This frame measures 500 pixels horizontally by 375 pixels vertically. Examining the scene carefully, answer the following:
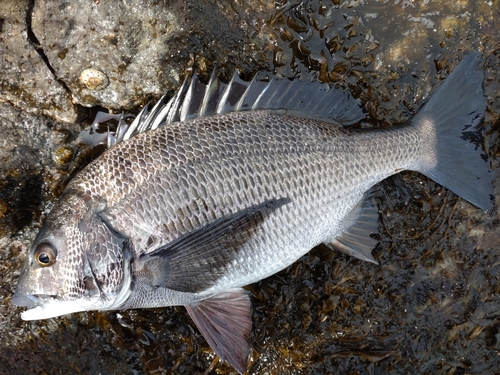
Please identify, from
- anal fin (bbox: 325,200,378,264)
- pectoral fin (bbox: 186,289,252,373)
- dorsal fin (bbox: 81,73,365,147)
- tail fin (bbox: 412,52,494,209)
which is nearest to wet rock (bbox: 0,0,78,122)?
dorsal fin (bbox: 81,73,365,147)

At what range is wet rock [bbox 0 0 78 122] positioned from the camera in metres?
2.16

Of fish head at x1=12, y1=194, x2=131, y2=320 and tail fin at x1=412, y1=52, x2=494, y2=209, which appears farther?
tail fin at x1=412, y1=52, x2=494, y2=209

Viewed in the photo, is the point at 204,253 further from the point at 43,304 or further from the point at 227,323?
the point at 43,304

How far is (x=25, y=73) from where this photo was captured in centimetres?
220

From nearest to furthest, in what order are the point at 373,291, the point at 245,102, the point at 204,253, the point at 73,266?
1. the point at 73,266
2. the point at 204,253
3. the point at 245,102
4. the point at 373,291

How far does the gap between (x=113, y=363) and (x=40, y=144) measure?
1489mm

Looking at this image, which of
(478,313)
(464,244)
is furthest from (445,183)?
(478,313)

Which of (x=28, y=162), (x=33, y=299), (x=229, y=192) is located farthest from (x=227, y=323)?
(x=28, y=162)

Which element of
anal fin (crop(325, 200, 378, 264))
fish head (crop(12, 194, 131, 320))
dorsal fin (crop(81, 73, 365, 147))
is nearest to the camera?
fish head (crop(12, 194, 131, 320))

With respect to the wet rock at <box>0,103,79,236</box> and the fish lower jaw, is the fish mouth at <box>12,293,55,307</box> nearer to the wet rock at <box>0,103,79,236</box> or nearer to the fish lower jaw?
the fish lower jaw

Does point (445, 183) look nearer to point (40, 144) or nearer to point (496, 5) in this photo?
point (496, 5)

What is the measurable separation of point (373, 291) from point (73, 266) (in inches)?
70.9

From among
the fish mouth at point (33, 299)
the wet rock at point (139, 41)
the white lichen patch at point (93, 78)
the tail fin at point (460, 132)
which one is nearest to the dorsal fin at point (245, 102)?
the wet rock at point (139, 41)

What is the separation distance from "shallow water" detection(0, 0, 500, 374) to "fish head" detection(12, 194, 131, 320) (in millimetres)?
641
